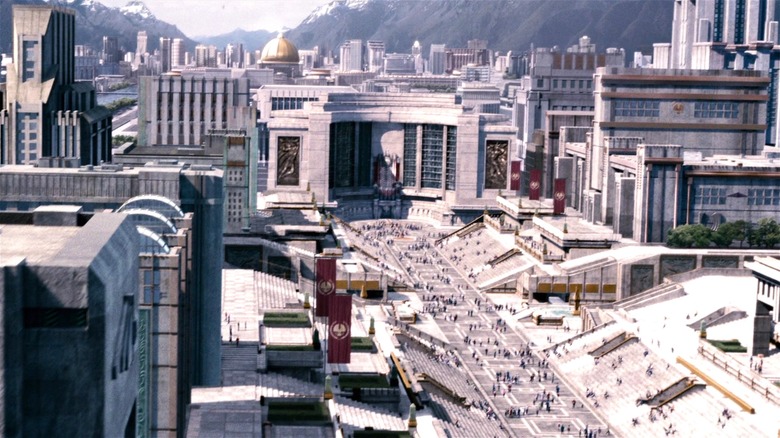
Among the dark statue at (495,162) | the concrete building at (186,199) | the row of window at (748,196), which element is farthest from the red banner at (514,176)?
the concrete building at (186,199)

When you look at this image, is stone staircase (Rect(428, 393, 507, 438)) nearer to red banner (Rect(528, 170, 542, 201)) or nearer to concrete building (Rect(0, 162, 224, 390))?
concrete building (Rect(0, 162, 224, 390))

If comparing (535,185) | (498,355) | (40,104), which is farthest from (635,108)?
(40,104)

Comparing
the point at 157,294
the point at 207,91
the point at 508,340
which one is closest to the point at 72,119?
the point at 207,91

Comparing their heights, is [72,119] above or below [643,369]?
above

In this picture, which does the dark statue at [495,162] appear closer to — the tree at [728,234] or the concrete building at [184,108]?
the concrete building at [184,108]

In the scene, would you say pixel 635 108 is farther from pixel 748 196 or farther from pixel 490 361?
pixel 490 361

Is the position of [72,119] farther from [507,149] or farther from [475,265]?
[507,149]
